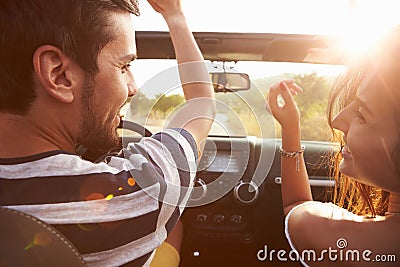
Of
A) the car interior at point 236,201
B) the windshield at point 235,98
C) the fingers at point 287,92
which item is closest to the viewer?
the fingers at point 287,92

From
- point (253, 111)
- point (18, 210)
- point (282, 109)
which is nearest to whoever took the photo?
point (18, 210)

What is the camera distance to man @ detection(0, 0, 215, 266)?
1078mm

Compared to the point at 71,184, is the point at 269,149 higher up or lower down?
lower down

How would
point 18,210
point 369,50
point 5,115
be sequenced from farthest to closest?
1. point 369,50
2. point 5,115
3. point 18,210

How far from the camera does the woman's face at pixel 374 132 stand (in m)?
1.26

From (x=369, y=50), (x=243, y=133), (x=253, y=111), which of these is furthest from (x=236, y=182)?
(x=369, y=50)

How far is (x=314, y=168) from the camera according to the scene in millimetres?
3141

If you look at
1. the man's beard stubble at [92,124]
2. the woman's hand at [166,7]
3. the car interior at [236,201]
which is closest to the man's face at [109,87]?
the man's beard stubble at [92,124]

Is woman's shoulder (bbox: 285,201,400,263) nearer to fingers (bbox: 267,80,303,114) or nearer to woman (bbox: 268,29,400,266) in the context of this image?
woman (bbox: 268,29,400,266)

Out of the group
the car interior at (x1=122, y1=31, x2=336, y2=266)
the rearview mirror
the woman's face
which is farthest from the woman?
the car interior at (x1=122, y1=31, x2=336, y2=266)

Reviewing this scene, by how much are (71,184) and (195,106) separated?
348mm

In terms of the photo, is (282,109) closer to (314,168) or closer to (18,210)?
(18,210)

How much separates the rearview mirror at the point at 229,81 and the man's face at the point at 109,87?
4.70 ft

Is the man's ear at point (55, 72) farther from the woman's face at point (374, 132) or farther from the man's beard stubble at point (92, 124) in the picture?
the woman's face at point (374, 132)
